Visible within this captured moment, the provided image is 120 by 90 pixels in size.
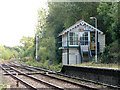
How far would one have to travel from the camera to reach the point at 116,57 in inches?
704

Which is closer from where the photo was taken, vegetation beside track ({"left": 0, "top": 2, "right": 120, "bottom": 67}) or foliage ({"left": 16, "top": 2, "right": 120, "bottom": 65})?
vegetation beside track ({"left": 0, "top": 2, "right": 120, "bottom": 67})

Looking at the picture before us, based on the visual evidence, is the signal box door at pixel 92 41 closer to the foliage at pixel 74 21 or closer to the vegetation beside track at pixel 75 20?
the vegetation beside track at pixel 75 20

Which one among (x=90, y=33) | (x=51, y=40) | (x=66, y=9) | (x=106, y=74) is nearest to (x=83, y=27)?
(x=90, y=33)

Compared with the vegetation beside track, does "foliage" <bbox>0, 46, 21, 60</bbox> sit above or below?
below

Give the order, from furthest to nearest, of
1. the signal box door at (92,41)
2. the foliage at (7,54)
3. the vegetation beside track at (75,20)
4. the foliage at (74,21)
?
1. the foliage at (7,54)
2. the signal box door at (92,41)
3. the foliage at (74,21)
4. the vegetation beside track at (75,20)

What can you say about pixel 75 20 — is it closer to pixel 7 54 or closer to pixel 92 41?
pixel 92 41

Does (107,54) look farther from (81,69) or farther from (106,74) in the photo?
(106,74)

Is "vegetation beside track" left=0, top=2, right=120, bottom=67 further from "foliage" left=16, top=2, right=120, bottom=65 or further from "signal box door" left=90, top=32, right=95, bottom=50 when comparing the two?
"signal box door" left=90, top=32, right=95, bottom=50

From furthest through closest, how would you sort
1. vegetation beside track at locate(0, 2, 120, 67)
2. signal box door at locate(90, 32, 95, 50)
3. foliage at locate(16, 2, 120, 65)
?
signal box door at locate(90, 32, 95, 50)
foliage at locate(16, 2, 120, 65)
vegetation beside track at locate(0, 2, 120, 67)

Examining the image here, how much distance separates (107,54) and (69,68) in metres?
6.90

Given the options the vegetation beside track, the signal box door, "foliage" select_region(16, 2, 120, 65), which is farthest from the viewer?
the signal box door

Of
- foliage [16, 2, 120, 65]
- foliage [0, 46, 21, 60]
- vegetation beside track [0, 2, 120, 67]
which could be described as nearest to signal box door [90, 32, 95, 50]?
vegetation beside track [0, 2, 120, 67]

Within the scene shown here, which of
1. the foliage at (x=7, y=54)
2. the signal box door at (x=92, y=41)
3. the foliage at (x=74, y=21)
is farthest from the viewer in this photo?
the foliage at (x=7, y=54)

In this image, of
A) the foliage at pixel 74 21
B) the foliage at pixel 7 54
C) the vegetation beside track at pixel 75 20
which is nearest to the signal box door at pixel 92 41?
the vegetation beside track at pixel 75 20
